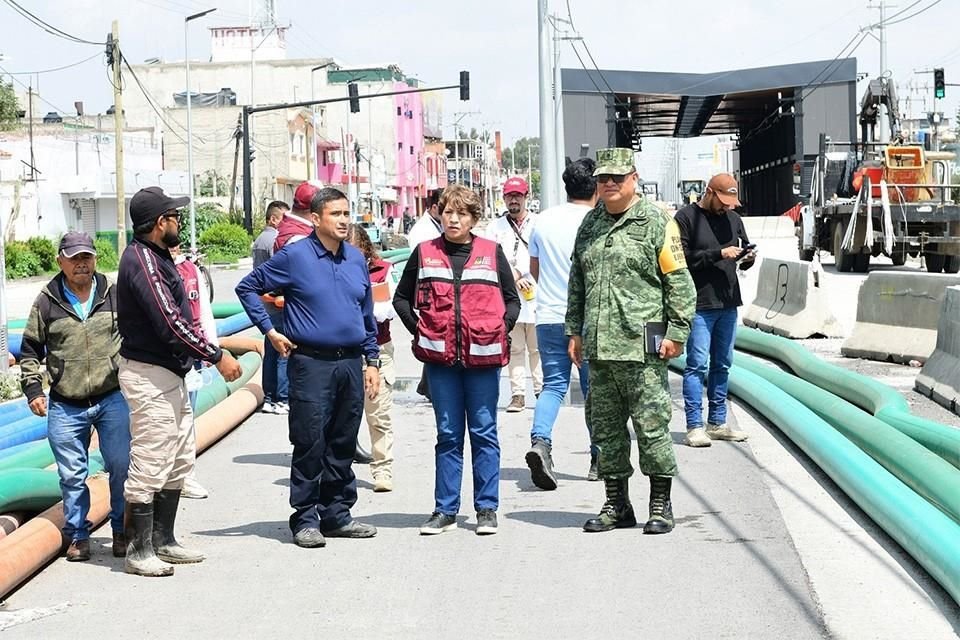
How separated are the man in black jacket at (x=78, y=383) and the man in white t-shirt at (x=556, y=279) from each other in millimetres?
2605

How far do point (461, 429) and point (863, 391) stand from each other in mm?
4499

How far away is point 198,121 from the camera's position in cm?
8544

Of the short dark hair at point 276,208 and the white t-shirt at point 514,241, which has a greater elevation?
the short dark hair at point 276,208

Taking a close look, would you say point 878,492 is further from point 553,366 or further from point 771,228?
point 771,228

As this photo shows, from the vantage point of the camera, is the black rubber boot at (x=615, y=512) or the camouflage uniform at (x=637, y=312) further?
the black rubber boot at (x=615, y=512)

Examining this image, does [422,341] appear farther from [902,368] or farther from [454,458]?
[902,368]

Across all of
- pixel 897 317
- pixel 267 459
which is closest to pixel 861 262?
pixel 897 317

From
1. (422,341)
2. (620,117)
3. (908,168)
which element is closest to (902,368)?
(422,341)

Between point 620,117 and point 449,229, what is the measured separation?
2934 inches

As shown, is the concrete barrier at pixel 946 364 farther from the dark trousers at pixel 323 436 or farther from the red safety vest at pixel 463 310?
the dark trousers at pixel 323 436

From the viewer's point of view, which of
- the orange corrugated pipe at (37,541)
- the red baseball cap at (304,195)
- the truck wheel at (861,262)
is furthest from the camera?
the truck wheel at (861,262)

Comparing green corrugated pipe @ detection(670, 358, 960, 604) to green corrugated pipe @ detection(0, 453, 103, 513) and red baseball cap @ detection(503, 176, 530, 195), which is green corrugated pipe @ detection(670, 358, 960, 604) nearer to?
red baseball cap @ detection(503, 176, 530, 195)

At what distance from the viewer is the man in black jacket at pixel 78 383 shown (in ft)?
22.5

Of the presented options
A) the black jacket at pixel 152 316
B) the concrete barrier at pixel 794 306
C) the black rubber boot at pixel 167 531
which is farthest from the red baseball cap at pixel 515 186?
the concrete barrier at pixel 794 306
